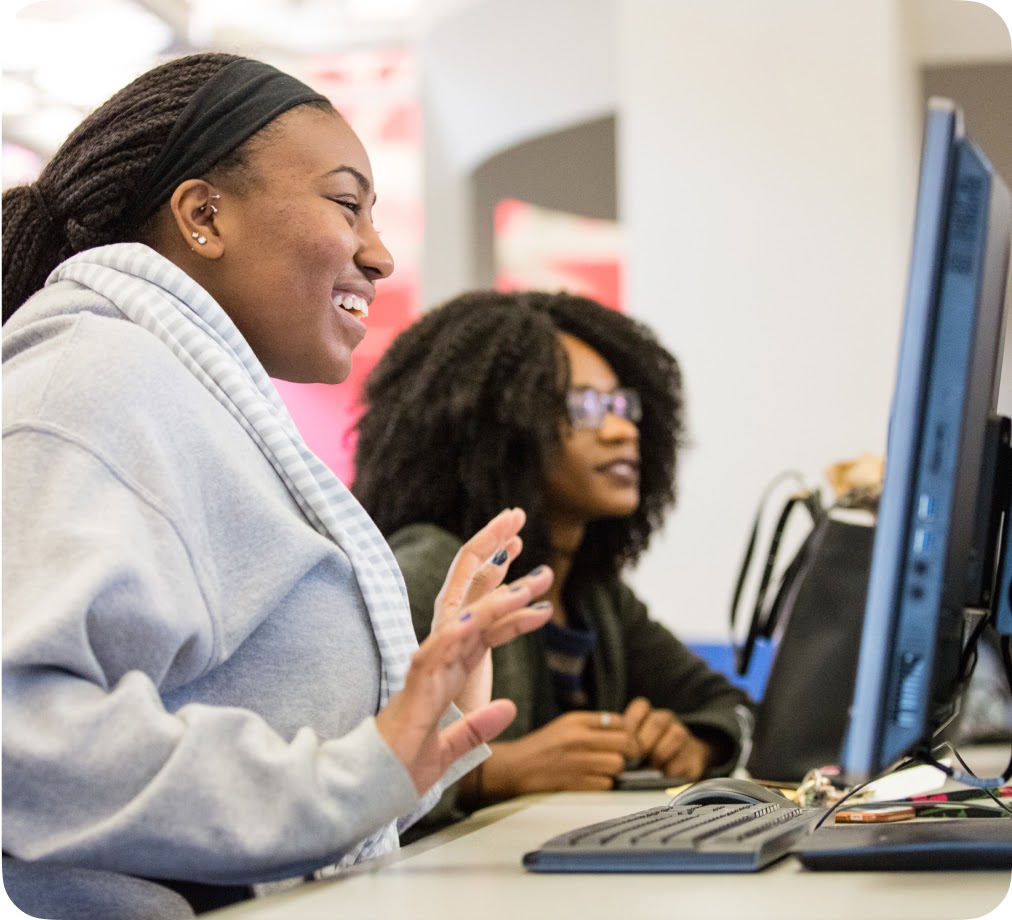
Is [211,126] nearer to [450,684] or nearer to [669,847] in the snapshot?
[450,684]

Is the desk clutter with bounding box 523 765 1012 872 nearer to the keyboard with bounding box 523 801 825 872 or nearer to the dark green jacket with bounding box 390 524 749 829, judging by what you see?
the keyboard with bounding box 523 801 825 872

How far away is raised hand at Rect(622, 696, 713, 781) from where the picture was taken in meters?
1.99

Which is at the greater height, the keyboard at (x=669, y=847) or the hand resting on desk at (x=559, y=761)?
Answer: the keyboard at (x=669, y=847)

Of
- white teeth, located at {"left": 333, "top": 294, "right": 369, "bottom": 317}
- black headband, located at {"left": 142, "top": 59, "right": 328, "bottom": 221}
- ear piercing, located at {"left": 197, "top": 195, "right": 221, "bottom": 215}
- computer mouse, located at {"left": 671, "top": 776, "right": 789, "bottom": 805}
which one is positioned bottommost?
computer mouse, located at {"left": 671, "top": 776, "right": 789, "bottom": 805}

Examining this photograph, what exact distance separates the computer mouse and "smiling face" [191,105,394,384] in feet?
1.73

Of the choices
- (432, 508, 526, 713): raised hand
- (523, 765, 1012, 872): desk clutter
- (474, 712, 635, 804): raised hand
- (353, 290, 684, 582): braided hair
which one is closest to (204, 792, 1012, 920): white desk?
(523, 765, 1012, 872): desk clutter

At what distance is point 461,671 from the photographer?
36.1 inches

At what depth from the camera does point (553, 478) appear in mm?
2252

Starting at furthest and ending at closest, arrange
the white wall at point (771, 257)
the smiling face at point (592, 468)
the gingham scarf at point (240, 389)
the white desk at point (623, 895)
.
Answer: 1. the white wall at point (771, 257)
2. the smiling face at point (592, 468)
3. the gingham scarf at point (240, 389)
4. the white desk at point (623, 895)

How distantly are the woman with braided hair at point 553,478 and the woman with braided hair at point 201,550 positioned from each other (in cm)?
79

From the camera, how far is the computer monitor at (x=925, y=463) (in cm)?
82

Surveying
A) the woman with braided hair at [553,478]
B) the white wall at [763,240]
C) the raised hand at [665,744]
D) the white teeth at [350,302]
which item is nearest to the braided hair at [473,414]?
the woman with braided hair at [553,478]

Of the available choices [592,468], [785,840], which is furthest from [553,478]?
[785,840]

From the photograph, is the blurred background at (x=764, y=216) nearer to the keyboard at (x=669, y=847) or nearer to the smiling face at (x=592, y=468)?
the smiling face at (x=592, y=468)
